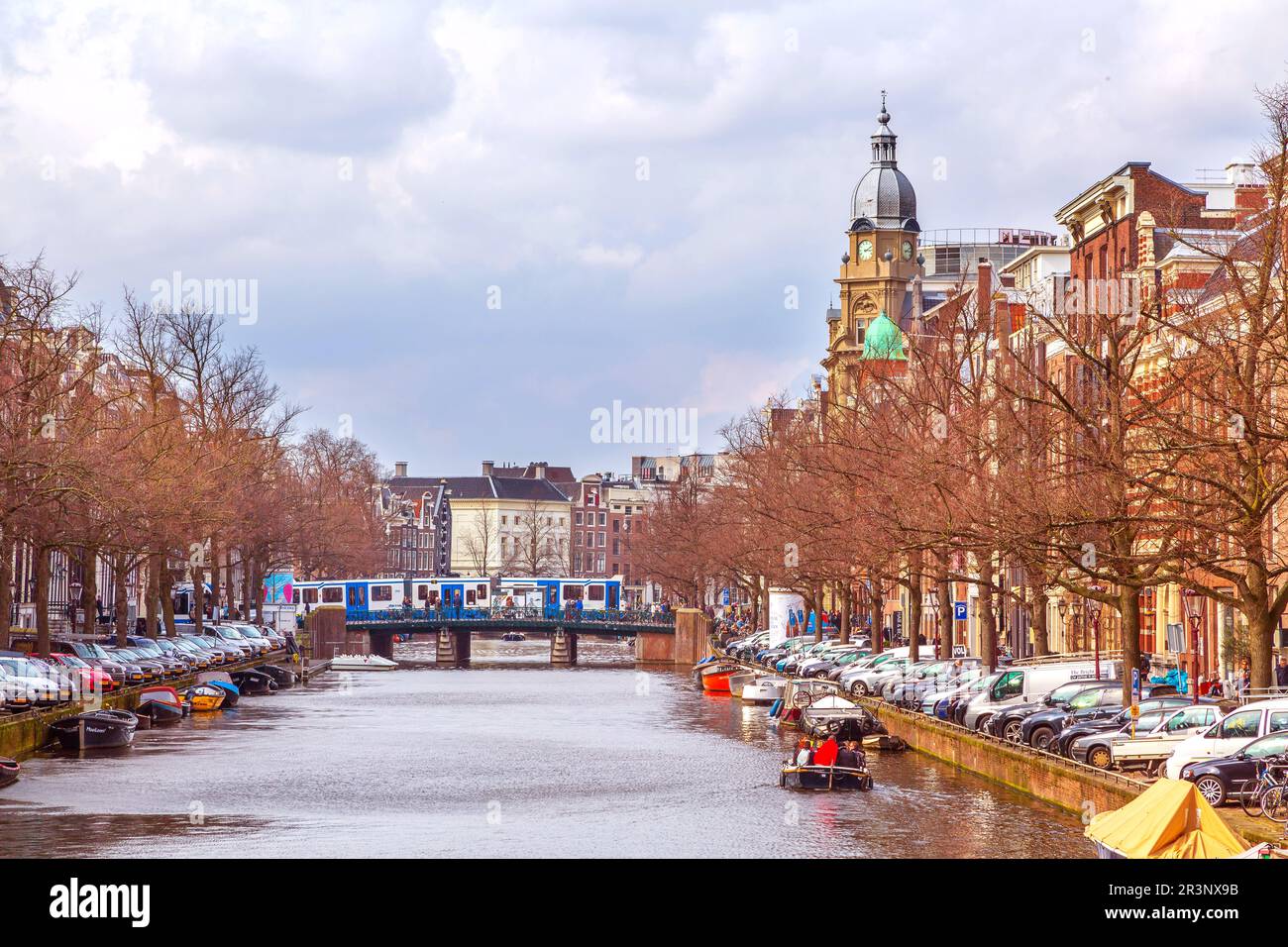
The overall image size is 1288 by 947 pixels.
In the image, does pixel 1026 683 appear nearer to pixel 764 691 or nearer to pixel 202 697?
pixel 764 691

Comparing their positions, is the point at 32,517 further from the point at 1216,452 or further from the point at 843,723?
the point at 1216,452

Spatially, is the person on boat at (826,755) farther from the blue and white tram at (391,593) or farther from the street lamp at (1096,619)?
the blue and white tram at (391,593)

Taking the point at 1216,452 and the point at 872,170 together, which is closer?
the point at 1216,452

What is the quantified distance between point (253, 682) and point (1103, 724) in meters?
58.1

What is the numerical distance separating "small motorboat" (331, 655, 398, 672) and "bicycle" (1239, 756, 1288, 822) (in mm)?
103025

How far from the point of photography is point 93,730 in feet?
201

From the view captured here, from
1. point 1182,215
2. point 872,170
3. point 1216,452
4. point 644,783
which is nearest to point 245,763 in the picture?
point 644,783

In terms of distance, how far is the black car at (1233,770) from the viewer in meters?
37.6

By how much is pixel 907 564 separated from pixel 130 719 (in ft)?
87.8

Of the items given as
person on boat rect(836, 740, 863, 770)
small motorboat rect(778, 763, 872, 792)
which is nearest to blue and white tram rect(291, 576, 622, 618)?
small motorboat rect(778, 763, 872, 792)

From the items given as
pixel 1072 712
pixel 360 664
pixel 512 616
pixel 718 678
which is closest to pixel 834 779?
pixel 1072 712

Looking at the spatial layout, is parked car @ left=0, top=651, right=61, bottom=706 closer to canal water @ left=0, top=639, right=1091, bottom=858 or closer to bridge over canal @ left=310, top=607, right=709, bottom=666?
canal water @ left=0, top=639, right=1091, bottom=858

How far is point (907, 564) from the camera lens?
71.0m

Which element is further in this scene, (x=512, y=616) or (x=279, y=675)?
(x=512, y=616)
